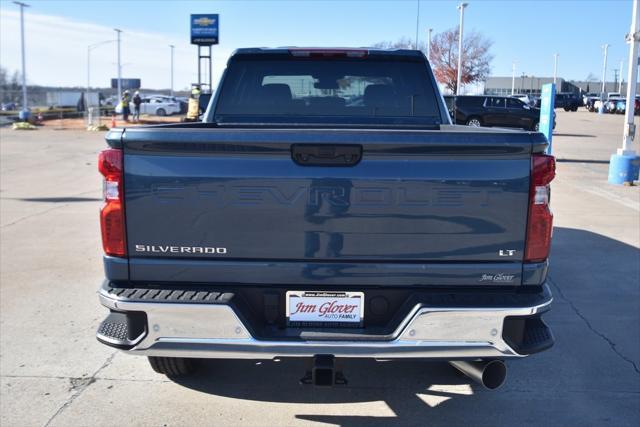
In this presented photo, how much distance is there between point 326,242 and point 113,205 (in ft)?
3.36

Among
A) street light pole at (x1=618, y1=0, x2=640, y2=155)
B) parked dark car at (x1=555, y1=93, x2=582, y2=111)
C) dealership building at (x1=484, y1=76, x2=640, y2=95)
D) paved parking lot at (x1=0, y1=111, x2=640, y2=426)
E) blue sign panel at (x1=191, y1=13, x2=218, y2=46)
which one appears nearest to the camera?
paved parking lot at (x1=0, y1=111, x2=640, y2=426)

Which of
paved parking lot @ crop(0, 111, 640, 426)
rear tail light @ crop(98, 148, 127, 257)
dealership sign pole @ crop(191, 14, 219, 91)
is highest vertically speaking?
dealership sign pole @ crop(191, 14, 219, 91)

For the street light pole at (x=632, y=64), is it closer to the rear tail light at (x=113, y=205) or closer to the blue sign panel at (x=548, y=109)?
the blue sign panel at (x=548, y=109)

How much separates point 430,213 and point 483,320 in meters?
0.55

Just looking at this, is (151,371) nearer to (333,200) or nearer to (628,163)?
(333,200)

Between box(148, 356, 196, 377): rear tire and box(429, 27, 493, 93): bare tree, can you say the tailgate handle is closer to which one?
box(148, 356, 196, 377): rear tire

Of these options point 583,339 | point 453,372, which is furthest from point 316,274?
point 583,339

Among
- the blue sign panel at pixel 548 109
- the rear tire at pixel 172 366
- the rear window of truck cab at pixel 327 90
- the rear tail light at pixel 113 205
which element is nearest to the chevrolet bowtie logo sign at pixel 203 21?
the blue sign panel at pixel 548 109

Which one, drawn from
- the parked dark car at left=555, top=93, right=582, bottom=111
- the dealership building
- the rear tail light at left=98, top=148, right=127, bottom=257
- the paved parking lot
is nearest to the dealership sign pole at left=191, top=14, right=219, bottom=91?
the paved parking lot

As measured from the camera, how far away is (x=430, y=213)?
2.95 metres

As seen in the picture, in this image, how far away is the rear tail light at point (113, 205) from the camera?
2979mm

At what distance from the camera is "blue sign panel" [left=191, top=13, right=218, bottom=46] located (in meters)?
36.4

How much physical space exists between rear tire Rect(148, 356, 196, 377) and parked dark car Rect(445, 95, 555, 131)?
976 inches

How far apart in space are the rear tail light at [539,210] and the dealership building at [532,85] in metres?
100
